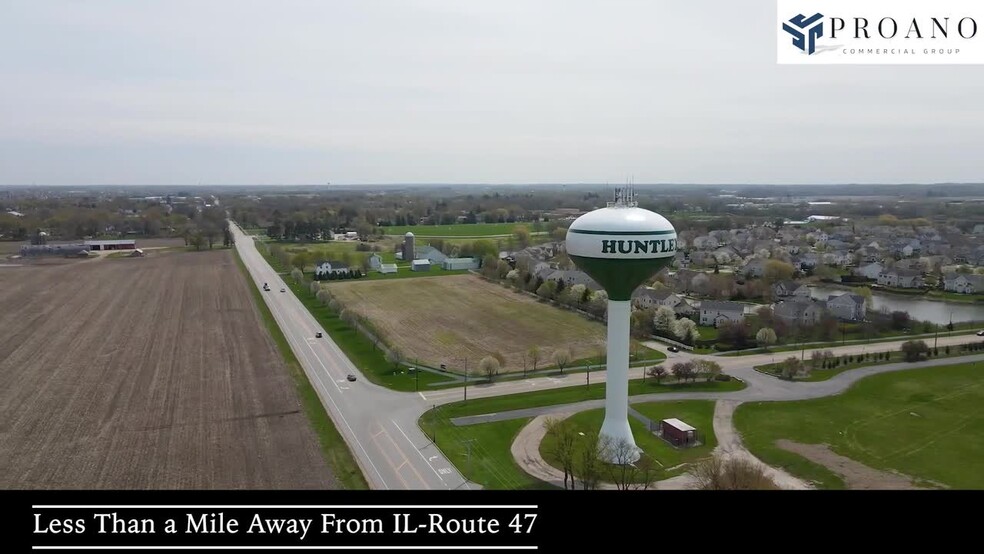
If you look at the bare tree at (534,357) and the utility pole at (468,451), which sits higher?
the bare tree at (534,357)

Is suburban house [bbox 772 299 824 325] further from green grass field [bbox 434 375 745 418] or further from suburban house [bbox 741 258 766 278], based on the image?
suburban house [bbox 741 258 766 278]

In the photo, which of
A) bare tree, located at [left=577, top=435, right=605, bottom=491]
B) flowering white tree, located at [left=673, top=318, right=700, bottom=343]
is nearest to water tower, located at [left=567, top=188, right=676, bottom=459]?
bare tree, located at [left=577, top=435, right=605, bottom=491]

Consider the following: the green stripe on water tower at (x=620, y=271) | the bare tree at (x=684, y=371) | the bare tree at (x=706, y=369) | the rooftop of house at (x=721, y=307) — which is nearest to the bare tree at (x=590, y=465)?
the green stripe on water tower at (x=620, y=271)

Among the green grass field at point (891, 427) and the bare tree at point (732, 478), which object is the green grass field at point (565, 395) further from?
Result: the bare tree at point (732, 478)

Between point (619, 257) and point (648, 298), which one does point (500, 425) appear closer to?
point (619, 257)

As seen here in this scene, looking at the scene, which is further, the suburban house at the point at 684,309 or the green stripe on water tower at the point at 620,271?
the suburban house at the point at 684,309

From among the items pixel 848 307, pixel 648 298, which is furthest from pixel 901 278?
pixel 648 298
